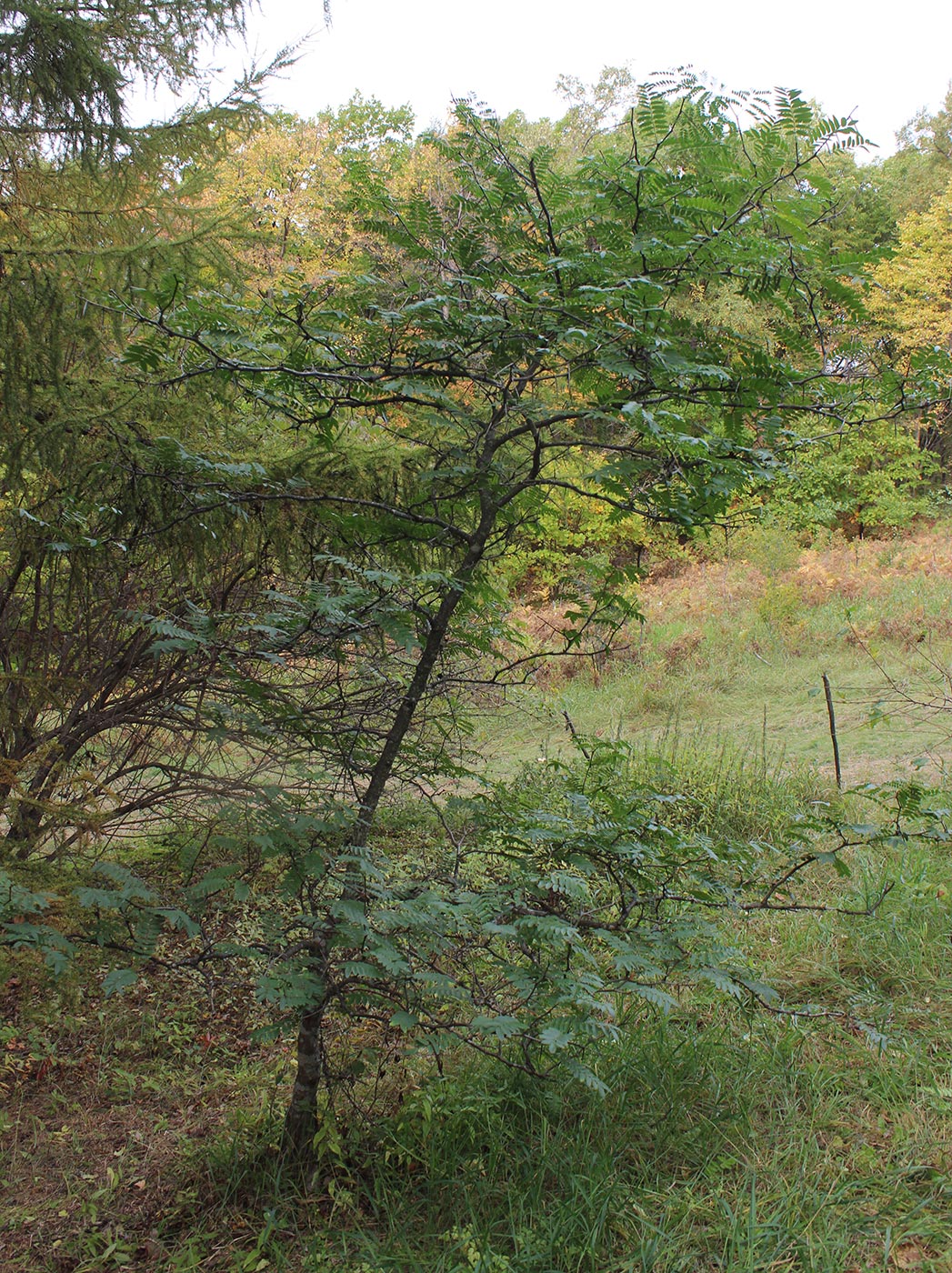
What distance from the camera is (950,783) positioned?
5.27m

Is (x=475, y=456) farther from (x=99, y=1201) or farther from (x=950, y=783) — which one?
(x=950, y=783)

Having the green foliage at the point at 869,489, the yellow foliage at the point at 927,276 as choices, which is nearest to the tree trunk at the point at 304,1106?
the green foliage at the point at 869,489

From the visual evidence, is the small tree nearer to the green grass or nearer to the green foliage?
the green grass

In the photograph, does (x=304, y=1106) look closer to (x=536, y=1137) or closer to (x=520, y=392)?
(x=536, y=1137)

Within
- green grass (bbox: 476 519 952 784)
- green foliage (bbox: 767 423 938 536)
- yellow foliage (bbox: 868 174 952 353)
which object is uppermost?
yellow foliage (bbox: 868 174 952 353)

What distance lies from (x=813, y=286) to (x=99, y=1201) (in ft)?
10.8

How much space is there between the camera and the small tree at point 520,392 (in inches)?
77.0

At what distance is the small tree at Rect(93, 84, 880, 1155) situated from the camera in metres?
1.96

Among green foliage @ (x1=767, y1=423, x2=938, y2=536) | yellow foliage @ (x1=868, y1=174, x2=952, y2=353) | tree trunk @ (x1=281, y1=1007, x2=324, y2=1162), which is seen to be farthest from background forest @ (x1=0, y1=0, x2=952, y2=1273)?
yellow foliage @ (x1=868, y1=174, x2=952, y2=353)

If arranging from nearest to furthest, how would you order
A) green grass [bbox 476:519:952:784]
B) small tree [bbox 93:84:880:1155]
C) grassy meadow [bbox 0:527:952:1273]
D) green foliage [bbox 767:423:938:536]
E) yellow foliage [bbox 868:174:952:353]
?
small tree [bbox 93:84:880:1155], grassy meadow [bbox 0:527:952:1273], green grass [bbox 476:519:952:784], yellow foliage [bbox 868:174:952:353], green foliage [bbox 767:423:938:536]

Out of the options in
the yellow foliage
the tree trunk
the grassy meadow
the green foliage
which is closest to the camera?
the grassy meadow

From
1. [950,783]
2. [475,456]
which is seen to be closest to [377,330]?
[475,456]

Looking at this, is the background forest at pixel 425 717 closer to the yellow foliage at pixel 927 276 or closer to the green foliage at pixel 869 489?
the green foliage at pixel 869 489

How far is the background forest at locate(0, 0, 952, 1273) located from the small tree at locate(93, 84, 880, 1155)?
0.06ft
